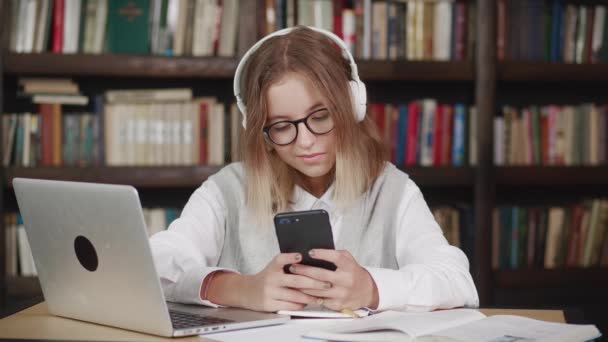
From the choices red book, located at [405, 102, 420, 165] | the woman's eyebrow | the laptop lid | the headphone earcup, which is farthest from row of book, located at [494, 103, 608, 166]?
the laptop lid

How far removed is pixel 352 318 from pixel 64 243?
1.44ft

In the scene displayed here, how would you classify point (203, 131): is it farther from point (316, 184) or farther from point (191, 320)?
point (191, 320)

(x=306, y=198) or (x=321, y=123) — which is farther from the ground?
(x=321, y=123)

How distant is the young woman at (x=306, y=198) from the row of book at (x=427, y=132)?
1139 millimetres

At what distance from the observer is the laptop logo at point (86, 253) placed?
113cm

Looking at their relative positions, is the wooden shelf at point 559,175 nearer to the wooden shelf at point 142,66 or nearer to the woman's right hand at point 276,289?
the wooden shelf at point 142,66

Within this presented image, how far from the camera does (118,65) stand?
106 inches

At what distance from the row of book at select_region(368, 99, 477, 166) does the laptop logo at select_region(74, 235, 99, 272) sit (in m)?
1.80

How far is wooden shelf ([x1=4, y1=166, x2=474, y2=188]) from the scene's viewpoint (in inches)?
105

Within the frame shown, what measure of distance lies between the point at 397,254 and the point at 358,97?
12.6 inches

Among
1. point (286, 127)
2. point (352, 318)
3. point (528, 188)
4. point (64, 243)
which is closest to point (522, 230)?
point (528, 188)

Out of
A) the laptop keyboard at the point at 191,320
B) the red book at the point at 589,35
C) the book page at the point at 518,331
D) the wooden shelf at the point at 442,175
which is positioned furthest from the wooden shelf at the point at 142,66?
the book page at the point at 518,331

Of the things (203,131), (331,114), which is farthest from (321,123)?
(203,131)

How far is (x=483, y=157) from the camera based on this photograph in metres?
2.82
